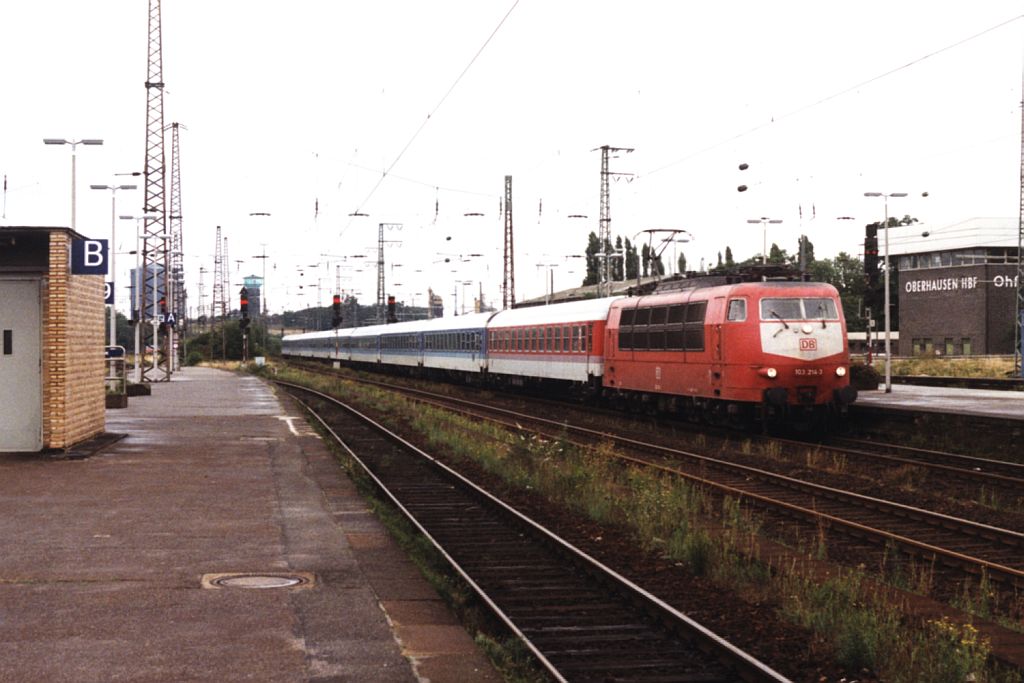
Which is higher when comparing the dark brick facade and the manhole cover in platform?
the dark brick facade

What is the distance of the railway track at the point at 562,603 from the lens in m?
7.39

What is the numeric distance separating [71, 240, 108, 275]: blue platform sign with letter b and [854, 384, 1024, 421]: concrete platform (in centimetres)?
1547

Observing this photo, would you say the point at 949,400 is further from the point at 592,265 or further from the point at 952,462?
the point at 592,265

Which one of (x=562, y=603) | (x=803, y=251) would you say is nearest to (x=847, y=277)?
(x=803, y=251)

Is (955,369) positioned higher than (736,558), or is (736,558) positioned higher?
(955,369)

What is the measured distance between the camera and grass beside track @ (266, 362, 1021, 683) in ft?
23.5

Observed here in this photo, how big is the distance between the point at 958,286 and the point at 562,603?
7520cm

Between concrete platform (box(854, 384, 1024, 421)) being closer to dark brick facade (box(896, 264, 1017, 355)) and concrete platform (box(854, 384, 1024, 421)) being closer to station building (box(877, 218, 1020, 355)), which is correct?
dark brick facade (box(896, 264, 1017, 355))

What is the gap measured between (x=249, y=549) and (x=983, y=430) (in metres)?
14.8

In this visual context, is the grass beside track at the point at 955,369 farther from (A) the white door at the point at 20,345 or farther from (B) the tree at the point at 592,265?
(A) the white door at the point at 20,345

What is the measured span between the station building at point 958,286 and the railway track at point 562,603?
6819cm

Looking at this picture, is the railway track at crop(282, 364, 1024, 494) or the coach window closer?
the railway track at crop(282, 364, 1024, 494)

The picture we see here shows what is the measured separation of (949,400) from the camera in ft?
97.0

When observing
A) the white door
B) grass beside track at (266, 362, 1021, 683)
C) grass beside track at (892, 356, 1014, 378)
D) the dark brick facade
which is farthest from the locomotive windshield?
the dark brick facade
